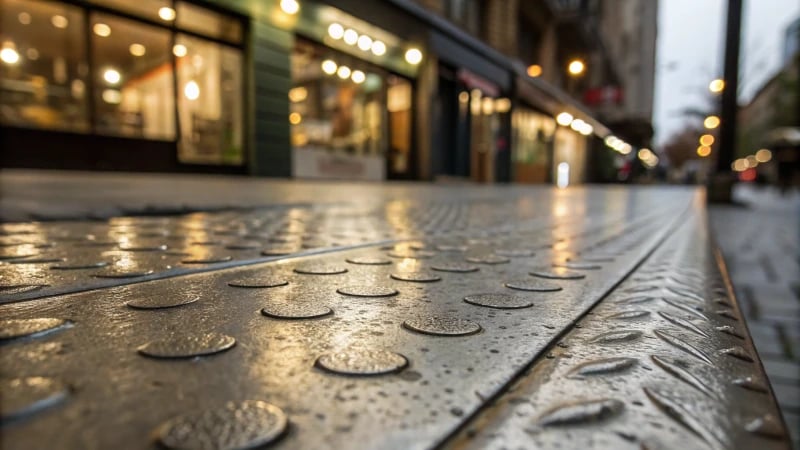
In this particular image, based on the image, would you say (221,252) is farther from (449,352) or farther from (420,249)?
(449,352)

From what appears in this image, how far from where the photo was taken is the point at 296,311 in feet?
3.28

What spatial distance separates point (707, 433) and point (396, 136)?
14097mm

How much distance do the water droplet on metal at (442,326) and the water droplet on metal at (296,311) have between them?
0.18m

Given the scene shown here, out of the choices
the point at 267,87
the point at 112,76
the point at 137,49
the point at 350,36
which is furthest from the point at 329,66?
the point at 112,76

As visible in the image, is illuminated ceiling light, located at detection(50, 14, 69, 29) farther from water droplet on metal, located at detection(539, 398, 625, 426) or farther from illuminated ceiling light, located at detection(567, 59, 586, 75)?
illuminated ceiling light, located at detection(567, 59, 586, 75)

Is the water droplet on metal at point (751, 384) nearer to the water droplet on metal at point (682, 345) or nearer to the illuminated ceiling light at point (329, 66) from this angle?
the water droplet on metal at point (682, 345)

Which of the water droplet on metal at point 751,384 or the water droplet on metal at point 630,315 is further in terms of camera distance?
the water droplet on metal at point 630,315

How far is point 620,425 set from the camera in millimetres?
562

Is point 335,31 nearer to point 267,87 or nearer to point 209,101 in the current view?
point 267,87

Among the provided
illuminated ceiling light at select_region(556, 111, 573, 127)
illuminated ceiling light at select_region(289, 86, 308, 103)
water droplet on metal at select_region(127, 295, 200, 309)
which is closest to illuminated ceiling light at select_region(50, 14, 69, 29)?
illuminated ceiling light at select_region(289, 86, 308, 103)

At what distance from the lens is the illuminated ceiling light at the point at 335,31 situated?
11.3 m

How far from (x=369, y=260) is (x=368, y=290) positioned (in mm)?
474

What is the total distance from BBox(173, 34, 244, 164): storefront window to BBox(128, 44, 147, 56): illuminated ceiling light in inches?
23.4

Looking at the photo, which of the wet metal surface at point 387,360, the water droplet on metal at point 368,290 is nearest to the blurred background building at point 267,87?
the wet metal surface at point 387,360
